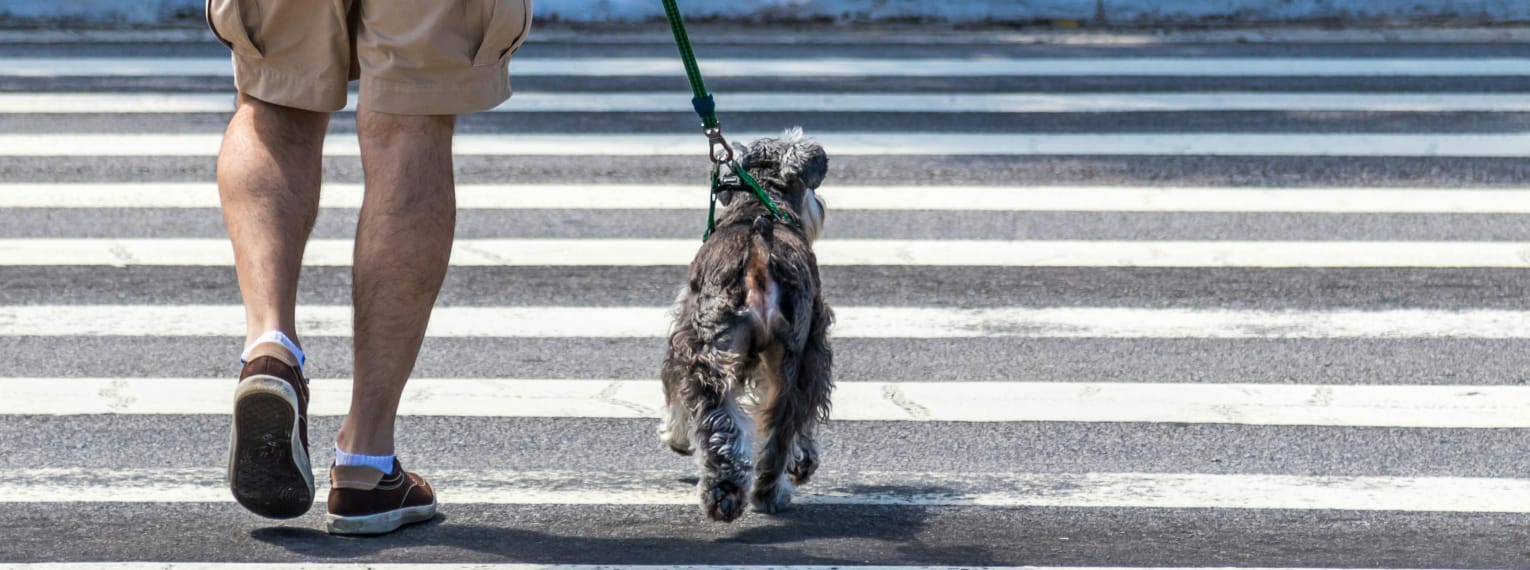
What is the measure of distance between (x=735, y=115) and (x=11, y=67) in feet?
13.3

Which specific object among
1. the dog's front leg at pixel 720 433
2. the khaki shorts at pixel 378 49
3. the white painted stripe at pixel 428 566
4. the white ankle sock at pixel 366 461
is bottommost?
the white painted stripe at pixel 428 566

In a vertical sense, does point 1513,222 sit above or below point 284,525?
above

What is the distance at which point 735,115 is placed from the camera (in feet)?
28.6

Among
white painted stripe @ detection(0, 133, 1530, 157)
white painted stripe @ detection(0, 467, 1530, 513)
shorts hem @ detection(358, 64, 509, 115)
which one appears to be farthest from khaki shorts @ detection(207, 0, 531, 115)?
white painted stripe @ detection(0, 133, 1530, 157)

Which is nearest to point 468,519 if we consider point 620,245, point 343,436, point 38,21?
point 343,436

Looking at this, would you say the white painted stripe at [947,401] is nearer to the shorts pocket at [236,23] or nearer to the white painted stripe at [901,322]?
the white painted stripe at [901,322]

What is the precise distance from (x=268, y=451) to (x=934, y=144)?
5.05 m

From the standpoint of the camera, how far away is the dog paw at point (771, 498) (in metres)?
3.95

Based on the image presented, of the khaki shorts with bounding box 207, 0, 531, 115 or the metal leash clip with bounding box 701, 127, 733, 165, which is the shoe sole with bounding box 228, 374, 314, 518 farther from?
the metal leash clip with bounding box 701, 127, 733, 165

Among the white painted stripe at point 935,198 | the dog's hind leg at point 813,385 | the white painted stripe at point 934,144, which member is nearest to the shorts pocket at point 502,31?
the dog's hind leg at point 813,385

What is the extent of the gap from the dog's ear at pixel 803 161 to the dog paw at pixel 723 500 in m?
0.78

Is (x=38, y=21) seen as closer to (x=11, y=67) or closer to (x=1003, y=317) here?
(x=11, y=67)

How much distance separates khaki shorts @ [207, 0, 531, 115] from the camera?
11.8 feet

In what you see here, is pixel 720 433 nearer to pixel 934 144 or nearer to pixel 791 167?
pixel 791 167
